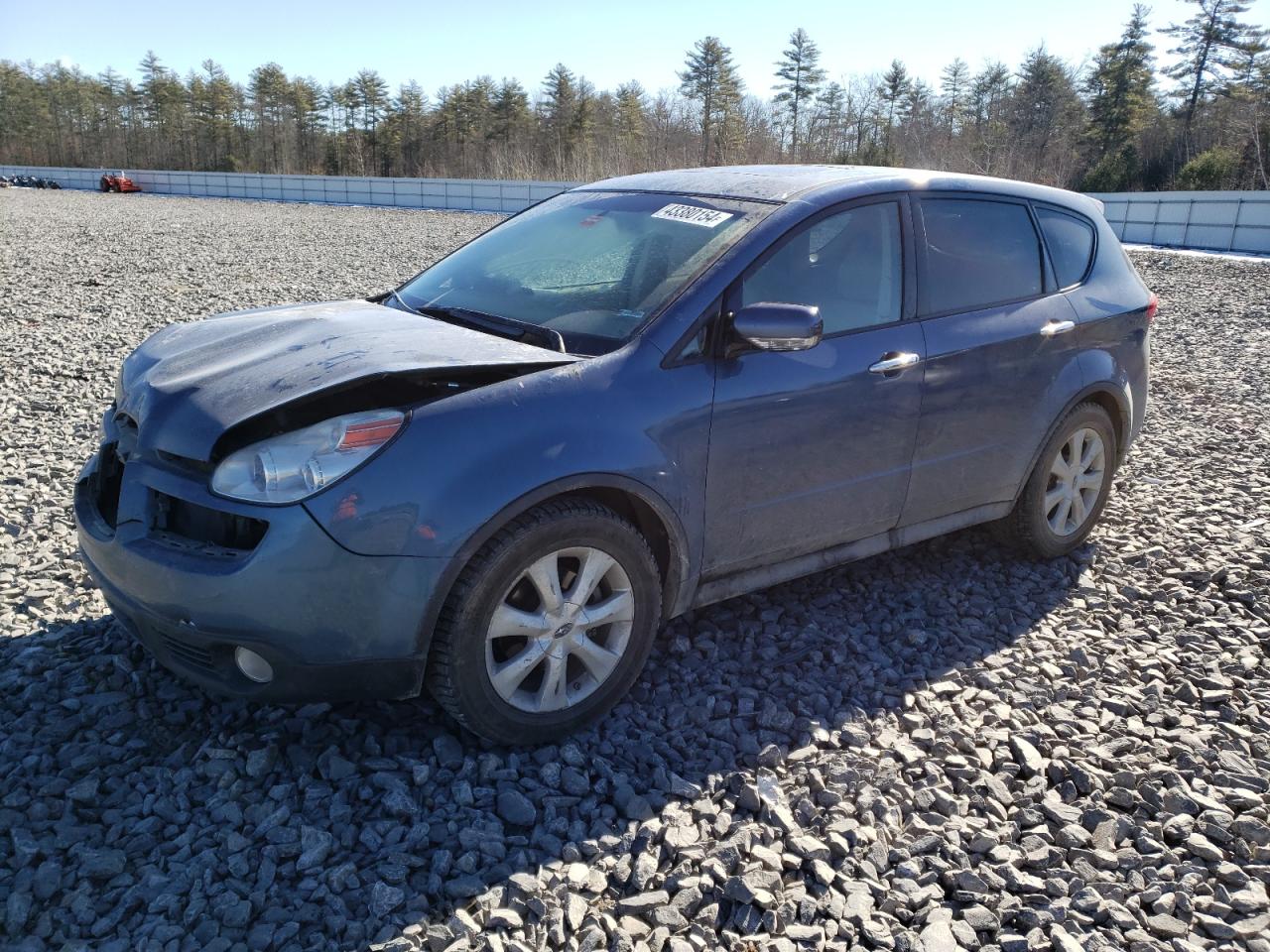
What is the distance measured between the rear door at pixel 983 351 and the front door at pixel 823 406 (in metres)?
0.14

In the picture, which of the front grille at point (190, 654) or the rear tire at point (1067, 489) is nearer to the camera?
the front grille at point (190, 654)

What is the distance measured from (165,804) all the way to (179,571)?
2.24 feet

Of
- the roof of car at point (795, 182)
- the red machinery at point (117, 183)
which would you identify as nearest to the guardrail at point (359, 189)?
the red machinery at point (117, 183)

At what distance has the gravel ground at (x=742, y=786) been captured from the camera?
2.50 metres

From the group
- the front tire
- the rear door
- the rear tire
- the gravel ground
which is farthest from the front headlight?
the rear tire

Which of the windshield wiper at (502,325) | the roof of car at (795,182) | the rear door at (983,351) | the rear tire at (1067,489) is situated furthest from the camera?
the rear tire at (1067,489)

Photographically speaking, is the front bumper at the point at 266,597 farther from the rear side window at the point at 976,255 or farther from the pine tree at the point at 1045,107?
the pine tree at the point at 1045,107

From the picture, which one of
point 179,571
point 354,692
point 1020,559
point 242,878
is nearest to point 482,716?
point 354,692

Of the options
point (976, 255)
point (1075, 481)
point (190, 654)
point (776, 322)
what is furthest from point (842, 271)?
point (190, 654)

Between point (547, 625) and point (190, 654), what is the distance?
3.43 ft

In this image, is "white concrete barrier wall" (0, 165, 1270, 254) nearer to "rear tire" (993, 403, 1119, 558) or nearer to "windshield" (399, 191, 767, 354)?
"windshield" (399, 191, 767, 354)

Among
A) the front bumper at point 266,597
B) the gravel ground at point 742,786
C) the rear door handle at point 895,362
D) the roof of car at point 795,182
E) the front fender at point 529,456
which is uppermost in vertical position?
the roof of car at point 795,182

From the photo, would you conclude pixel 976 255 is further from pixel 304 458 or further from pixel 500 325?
pixel 304 458

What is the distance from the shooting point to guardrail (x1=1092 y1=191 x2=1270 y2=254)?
2256 centimetres
